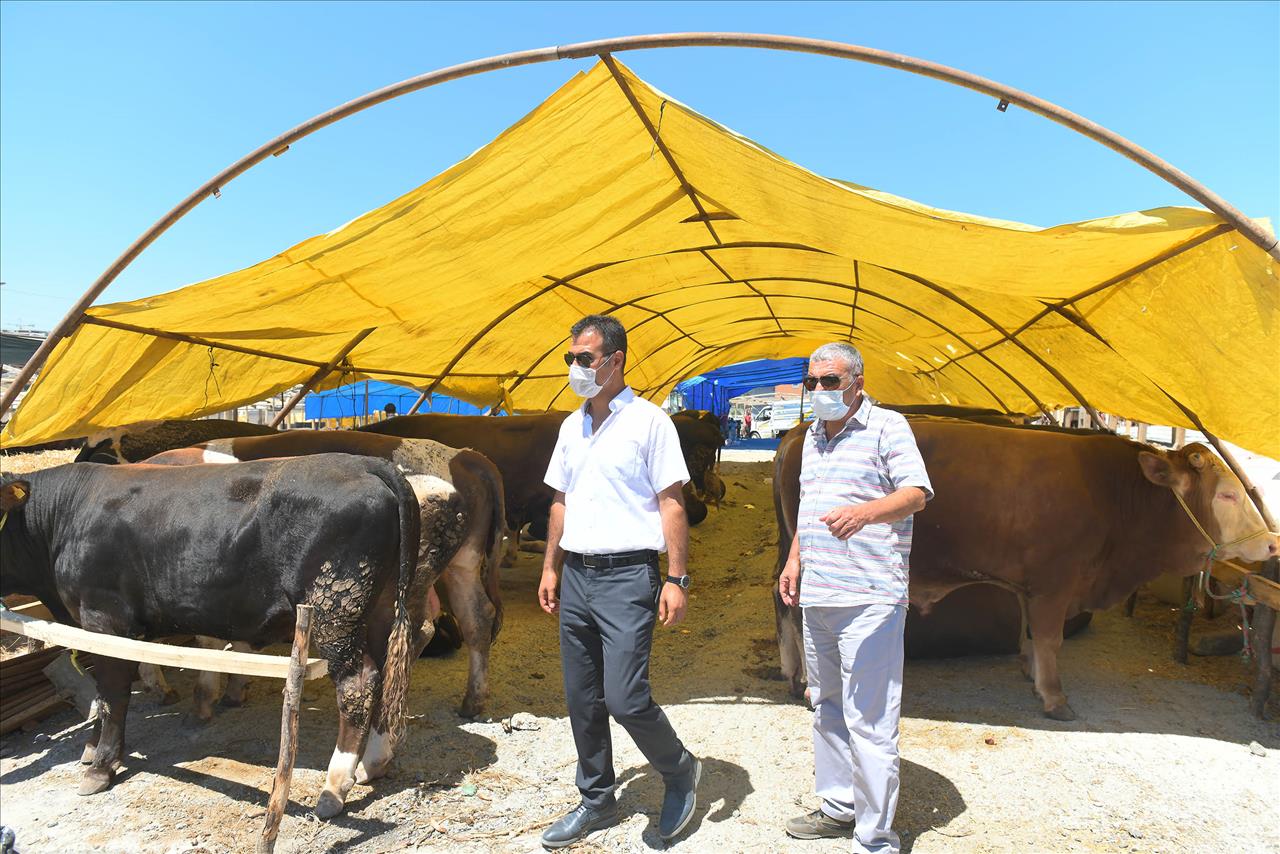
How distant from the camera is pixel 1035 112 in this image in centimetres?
379

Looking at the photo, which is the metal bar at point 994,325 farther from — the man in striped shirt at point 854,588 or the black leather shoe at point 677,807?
the black leather shoe at point 677,807

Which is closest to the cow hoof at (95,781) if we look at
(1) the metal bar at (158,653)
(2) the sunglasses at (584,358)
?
(1) the metal bar at (158,653)

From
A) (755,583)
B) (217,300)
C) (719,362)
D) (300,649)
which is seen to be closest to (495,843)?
(300,649)

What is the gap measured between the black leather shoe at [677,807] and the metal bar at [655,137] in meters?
3.35

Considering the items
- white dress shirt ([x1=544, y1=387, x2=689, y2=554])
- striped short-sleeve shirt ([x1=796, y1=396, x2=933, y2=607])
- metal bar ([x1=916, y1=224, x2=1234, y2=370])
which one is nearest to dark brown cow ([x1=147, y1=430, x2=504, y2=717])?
white dress shirt ([x1=544, y1=387, x2=689, y2=554])

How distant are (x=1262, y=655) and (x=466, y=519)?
16.2ft

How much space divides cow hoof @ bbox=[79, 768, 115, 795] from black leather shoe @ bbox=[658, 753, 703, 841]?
2.88m

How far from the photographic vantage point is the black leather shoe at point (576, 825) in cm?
334

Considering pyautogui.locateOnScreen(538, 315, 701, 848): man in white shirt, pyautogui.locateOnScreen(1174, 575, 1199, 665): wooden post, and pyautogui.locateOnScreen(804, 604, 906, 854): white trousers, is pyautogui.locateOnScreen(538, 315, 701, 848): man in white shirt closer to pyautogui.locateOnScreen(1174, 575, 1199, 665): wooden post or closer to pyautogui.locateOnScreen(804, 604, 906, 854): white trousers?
pyautogui.locateOnScreen(804, 604, 906, 854): white trousers

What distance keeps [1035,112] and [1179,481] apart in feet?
8.81

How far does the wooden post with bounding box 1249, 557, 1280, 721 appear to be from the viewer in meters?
4.66

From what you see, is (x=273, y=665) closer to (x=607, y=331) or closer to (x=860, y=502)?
(x=607, y=331)

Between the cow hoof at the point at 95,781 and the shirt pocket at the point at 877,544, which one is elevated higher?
the shirt pocket at the point at 877,544

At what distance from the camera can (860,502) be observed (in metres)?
3.16
